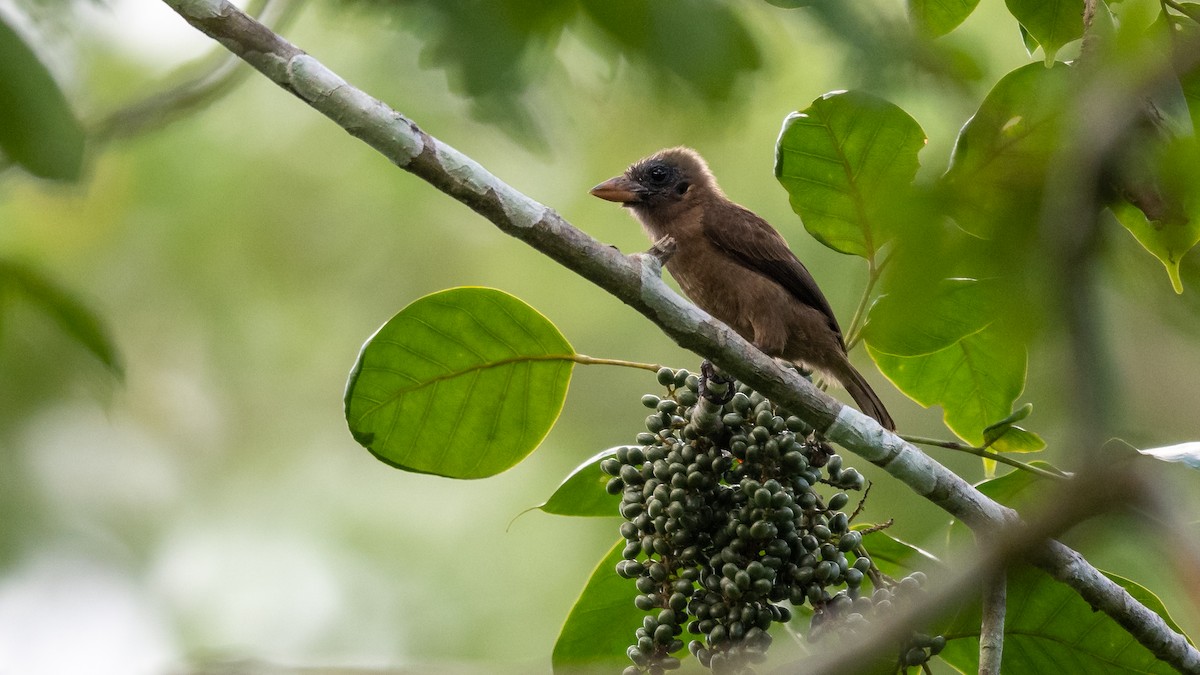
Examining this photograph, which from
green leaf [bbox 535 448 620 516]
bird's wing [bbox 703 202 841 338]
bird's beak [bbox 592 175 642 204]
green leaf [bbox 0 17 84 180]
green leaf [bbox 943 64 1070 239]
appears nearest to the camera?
green leaf [bbox 943 64 1070 239]

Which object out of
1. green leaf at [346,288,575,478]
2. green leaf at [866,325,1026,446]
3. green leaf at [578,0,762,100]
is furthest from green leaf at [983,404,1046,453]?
green leaf at [578,0,762,100]

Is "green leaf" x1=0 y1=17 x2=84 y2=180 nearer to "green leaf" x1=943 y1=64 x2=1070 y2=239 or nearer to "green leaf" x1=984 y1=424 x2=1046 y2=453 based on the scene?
"green leaf" x1=943 y1=64 x2=1070 y2=239

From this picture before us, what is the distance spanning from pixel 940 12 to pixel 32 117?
71.6 inches

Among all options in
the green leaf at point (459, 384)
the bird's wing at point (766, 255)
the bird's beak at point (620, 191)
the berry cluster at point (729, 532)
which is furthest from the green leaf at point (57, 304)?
the bird's beak at point (620, 191)

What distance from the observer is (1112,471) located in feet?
2.25

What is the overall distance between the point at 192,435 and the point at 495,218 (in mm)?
7547

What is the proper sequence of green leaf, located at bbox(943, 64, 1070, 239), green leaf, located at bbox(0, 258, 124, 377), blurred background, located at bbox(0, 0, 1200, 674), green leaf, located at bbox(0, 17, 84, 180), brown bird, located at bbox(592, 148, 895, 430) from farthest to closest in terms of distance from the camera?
1. blurred background, located at bbox(0, 0, 1200, 674)
2. brown bird, located at bbox(592, 148, 895, 430)
3. green leaf, located at bbox(0, 258, 124, 377)
4. green leaf, located at bbox(0, 17, 84, 180)
5. green leaf, located at bbox(943, 64, 1070, 239)

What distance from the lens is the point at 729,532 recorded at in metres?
2.03

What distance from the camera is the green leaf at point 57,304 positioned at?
1.42 metres

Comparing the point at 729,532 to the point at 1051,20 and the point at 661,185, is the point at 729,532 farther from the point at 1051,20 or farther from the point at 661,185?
the point at 661,185

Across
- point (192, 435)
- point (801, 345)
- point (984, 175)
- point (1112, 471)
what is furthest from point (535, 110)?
point (192, 435)

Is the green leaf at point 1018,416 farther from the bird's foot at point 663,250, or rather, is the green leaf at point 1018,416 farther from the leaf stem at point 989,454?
the bird's foot at point 663,250

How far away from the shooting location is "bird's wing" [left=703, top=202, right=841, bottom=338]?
3.75 meters

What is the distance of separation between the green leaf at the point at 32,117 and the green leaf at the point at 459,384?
96 cm
